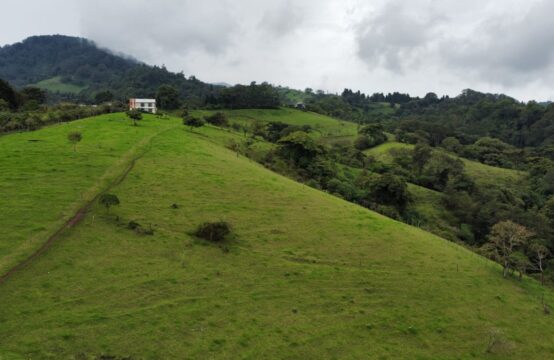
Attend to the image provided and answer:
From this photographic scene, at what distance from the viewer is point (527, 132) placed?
195m

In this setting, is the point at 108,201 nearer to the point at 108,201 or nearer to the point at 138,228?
the point at 108,201

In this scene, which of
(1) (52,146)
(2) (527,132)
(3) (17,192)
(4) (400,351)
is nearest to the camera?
(4) (400,351)

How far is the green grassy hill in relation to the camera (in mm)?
25453

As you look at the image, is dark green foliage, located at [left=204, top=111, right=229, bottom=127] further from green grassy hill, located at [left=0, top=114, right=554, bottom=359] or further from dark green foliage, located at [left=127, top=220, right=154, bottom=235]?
dark green foliage, located at [left=127, top=220, right=154, bottom=235]

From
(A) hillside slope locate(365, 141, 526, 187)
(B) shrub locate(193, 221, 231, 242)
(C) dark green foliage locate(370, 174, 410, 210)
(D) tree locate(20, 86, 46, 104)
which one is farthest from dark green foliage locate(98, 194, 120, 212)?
(D) tree locate(20, 86, 46, 104)

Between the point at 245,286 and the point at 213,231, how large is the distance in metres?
7.60

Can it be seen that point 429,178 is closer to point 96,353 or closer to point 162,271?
point 162,271

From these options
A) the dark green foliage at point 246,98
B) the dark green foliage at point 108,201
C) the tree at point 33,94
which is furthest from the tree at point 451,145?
the tree at point 33,94

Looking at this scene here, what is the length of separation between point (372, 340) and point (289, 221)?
59.1 ft

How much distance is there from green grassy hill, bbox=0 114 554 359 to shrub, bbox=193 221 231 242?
112 cm

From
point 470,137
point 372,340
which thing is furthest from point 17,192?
point 470,137

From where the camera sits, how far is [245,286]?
104 feet

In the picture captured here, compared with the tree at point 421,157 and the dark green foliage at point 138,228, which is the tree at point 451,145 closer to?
the tree at point 421,157

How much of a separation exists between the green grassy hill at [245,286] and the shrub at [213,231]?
1120 mm
